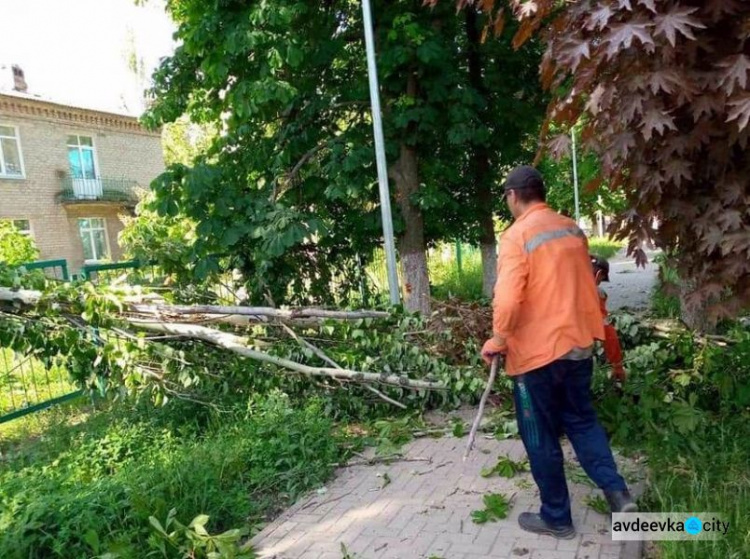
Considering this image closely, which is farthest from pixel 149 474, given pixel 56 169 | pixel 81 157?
pixel 81 157

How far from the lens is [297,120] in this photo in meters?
7.43

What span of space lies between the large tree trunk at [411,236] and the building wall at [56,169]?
593 inches

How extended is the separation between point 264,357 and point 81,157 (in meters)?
20.9

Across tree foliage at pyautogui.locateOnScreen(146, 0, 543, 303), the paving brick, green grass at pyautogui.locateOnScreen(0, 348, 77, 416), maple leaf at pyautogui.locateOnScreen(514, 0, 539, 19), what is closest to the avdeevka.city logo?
the paving brick

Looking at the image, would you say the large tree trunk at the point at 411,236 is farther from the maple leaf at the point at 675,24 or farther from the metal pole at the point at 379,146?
the maple leaf at the point at 675,24

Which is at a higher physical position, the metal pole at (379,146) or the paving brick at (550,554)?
the metal pole at (379,146)

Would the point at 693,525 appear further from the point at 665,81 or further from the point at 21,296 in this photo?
the point at 21,296

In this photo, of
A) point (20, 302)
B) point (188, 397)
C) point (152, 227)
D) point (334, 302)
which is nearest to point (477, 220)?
point (334, 302)

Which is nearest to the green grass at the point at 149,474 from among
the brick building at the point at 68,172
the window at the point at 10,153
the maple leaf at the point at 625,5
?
the maple leaf at the point at 625,5

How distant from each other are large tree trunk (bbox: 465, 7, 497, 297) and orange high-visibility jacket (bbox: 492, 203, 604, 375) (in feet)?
15.5

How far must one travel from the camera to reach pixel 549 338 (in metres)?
2.94

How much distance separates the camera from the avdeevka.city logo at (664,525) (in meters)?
2.95

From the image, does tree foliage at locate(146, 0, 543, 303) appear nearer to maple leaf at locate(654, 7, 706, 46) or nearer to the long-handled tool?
the long-handled tool

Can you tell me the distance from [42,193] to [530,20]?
21624mm
